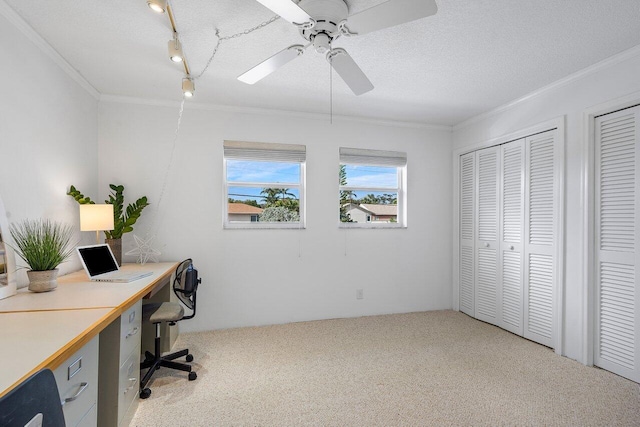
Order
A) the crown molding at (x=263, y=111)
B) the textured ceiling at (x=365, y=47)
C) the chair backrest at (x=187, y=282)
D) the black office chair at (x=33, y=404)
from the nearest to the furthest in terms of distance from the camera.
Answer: the black office chair at (x=33, y=404)
the textured ceiling at (x=365, y=47)
the chair backrest at (x=187, y=282)
the crown molding at (x=263, y=111)

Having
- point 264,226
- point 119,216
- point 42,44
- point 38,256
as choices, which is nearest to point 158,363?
point 38,256

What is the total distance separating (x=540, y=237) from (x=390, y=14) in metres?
2.76

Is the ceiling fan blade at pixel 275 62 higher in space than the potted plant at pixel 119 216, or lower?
higher

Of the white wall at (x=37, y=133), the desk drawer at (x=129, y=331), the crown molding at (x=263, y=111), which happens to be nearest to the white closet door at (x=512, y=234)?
the crown molding at (x=263, y=111)

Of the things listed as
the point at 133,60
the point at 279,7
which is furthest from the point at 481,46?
the point at 133,60

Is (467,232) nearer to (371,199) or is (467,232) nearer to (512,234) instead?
(512,234)

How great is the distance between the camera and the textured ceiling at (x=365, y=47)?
1.97 meters

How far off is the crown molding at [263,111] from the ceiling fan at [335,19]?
1729 millimetres

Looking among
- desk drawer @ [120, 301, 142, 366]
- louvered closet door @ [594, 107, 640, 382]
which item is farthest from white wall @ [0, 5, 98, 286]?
louvered closet door @ [594, 107, 640, 382]

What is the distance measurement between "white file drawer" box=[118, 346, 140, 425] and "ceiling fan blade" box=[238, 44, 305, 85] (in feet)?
6.20

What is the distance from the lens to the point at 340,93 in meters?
3.30

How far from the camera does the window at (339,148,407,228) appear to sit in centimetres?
A: 411

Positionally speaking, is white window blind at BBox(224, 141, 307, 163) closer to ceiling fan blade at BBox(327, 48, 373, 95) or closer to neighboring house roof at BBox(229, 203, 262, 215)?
neighboring house roof at BBox(229, 203, 262, 215)

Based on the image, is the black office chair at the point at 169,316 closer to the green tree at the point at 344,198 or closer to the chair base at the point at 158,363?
the chair base at the point at 158,363
